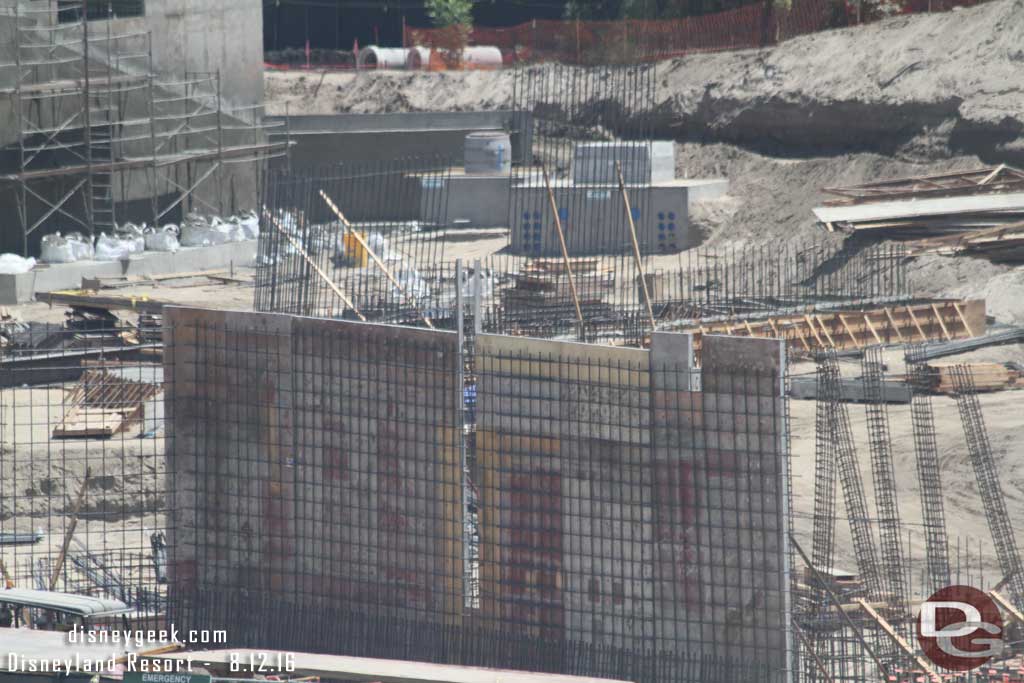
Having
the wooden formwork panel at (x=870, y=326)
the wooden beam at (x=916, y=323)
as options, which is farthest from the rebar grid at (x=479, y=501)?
the wooden beam at (x=916, y=323)

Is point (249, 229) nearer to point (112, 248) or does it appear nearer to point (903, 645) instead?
point (112, 248)

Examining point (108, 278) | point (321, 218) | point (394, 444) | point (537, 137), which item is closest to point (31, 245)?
point (108, 278)

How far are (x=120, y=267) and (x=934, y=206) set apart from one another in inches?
628

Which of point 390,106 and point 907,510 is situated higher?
point 390,106

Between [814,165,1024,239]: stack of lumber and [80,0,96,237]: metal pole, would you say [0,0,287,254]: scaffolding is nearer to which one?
[80,0,96,237]: metal pole

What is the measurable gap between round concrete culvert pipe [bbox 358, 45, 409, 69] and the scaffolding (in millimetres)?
13451

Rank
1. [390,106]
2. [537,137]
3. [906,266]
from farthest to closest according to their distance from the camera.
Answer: [390,106], [537,137], [906,266]

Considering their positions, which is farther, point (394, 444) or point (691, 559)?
point (394, 444)

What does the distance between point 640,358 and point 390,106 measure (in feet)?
132

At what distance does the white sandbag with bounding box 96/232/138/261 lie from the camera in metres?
33.9

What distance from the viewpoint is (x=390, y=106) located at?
163ft

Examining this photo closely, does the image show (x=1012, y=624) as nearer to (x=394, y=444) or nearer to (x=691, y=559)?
(x=691, y=559)

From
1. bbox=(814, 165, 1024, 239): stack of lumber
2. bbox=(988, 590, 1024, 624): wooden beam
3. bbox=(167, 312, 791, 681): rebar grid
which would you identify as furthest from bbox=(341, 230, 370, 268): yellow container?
bbox=(814, 165, 1024, 239): stack of lumber

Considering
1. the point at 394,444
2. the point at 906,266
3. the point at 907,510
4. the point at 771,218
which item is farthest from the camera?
the point at 771,218
